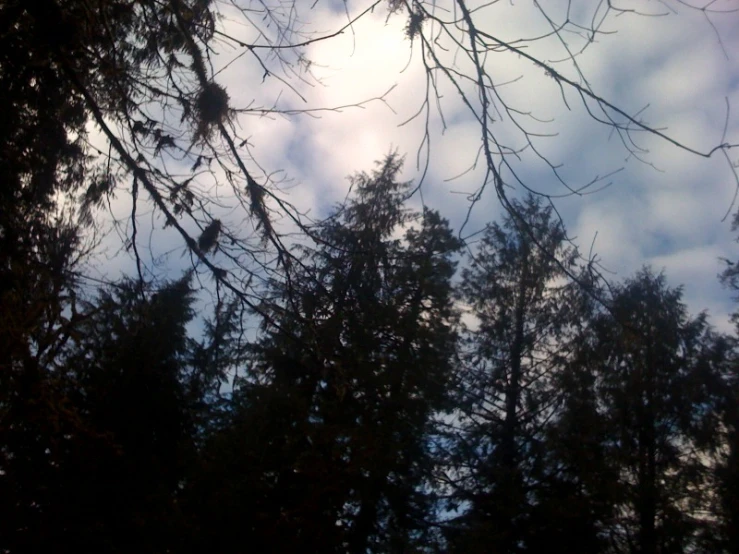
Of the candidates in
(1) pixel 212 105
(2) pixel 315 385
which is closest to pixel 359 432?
(2) pixel 315 385

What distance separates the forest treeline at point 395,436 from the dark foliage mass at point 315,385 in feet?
0.17

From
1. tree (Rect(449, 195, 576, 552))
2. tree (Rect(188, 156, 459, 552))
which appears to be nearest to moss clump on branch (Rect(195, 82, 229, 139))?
tree (Rect(188, 156, 459, 552))

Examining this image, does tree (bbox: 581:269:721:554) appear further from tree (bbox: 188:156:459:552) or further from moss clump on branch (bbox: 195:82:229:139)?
moss clump on branch (bbox: 195:82:229:139)

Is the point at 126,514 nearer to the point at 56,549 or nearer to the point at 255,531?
the point at 56,549

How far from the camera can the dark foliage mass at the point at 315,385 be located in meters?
3.83

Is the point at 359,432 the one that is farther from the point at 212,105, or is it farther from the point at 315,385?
the point at 212,105

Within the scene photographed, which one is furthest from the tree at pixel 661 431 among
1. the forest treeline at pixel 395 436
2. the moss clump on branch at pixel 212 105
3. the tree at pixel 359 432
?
the moss clump on branch at pixel 212 105

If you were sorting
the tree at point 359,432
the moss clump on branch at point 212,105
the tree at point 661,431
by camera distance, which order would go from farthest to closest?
the tree at point 661,431 < the tree at point 359,432 < the moss clump on branch at point 212,105

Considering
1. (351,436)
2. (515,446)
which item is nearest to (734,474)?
(515,446)

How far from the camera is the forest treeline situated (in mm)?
8164

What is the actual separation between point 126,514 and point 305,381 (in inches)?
168

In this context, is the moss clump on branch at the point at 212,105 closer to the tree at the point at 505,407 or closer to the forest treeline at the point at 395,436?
the forest treeline at the point at 395,436

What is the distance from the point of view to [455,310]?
14.5 m

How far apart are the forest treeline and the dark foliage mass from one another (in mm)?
52
